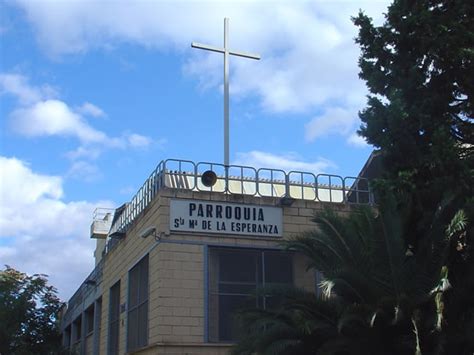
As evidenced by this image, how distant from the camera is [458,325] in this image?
41.8 feet

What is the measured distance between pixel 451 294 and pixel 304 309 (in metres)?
2.90

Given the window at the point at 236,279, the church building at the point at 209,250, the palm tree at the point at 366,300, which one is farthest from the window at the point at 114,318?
the palm tree at the point at 366,300

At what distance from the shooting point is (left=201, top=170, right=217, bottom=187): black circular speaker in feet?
60.2

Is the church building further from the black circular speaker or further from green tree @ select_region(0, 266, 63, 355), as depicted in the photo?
green tree @ select_region(0, 266, 63, 355)

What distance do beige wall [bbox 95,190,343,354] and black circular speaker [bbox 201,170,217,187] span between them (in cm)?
29

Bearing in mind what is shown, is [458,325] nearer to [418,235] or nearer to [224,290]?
[418,235]

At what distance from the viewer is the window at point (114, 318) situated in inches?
901

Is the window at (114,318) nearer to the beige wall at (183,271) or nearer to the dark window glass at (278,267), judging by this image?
the beige wall at (183,271)

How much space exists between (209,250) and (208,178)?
193 centimetres

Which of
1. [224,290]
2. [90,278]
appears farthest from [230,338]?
[90,278]

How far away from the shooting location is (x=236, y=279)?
18172mm

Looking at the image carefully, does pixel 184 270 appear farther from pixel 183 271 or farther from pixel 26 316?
pixel 26 316

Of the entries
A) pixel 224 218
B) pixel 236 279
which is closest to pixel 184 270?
pixel 236 279

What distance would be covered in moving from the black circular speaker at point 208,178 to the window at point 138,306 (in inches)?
111
